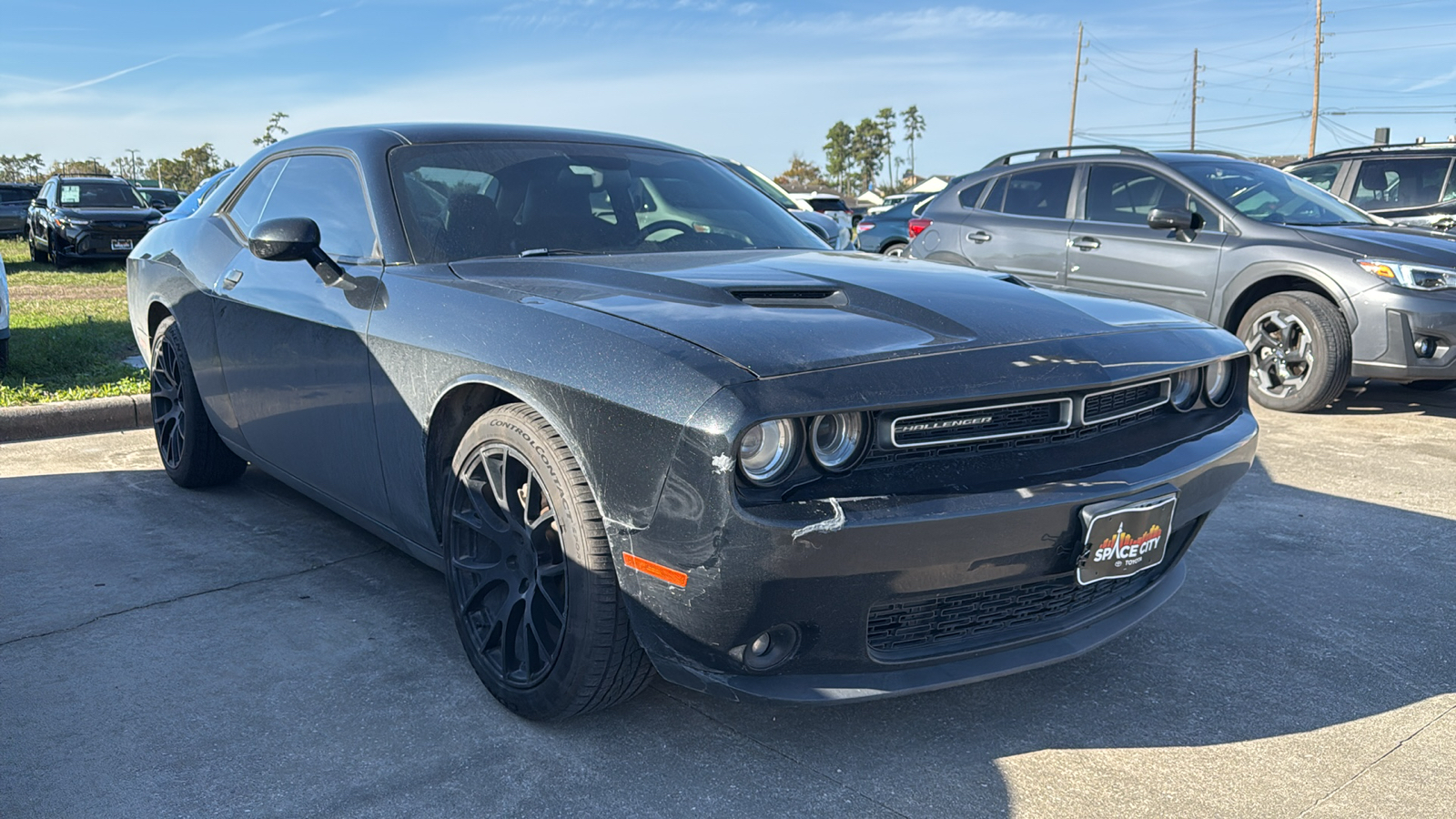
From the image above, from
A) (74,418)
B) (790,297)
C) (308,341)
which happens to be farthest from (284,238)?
(74,418)

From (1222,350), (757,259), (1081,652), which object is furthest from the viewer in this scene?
(757,259)

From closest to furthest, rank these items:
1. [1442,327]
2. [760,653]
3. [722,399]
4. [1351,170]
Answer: [722,399]
[760,653]
[1442,327]
[1351,170]

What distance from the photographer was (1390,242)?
6270 millimetres

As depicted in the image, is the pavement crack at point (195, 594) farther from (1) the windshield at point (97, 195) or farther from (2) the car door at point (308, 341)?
(1) the windshield at point (97, 195)

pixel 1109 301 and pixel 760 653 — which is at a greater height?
pixel 1109 301

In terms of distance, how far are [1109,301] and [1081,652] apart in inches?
41.1

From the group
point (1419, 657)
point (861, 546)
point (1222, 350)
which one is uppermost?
point (1222, 350)

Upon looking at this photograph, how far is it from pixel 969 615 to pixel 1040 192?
5.97 meters

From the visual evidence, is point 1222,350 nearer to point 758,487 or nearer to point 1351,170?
point 758,487

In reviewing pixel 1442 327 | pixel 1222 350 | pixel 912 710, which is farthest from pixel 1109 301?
pixel 1442 327

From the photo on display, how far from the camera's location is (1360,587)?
11.4 ft

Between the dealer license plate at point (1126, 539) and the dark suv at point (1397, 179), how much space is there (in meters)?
8.18

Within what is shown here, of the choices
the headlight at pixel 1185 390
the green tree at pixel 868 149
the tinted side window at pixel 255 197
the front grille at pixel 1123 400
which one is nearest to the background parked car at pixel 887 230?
the tinted side window at pixel 255 197

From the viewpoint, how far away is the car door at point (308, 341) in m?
3.11
